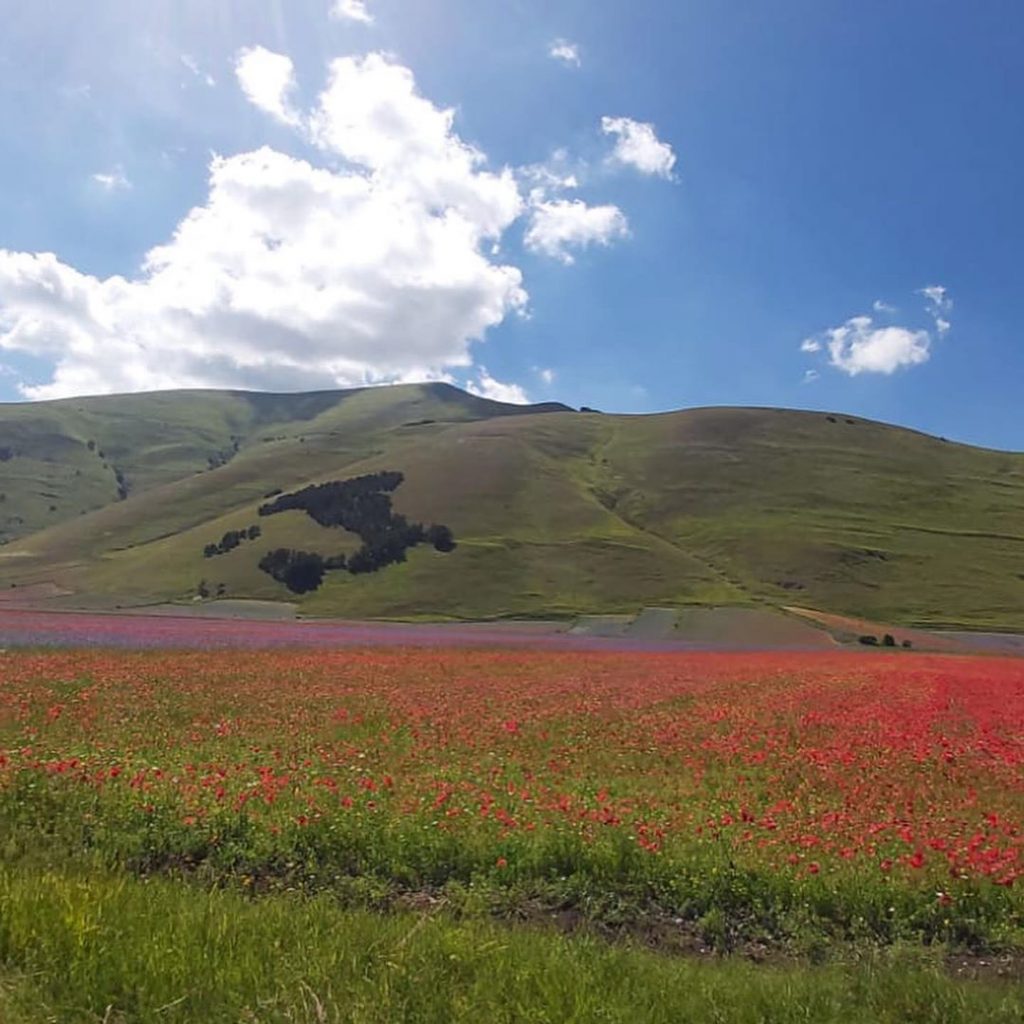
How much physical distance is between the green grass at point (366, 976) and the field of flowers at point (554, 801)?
159cm

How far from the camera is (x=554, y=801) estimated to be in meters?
12.8

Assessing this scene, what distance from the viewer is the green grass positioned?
5.77 metres

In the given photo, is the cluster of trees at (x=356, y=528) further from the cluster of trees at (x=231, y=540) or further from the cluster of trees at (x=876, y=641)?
the cluster of trees at (x=876, y=641)

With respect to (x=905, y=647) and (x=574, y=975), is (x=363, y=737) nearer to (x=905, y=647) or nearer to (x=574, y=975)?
(x=574, y=975)

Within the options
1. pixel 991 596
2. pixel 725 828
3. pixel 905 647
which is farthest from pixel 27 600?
pixel 991 596

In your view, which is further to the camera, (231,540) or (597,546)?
(231,540)

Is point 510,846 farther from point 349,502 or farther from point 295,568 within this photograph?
point 349,502

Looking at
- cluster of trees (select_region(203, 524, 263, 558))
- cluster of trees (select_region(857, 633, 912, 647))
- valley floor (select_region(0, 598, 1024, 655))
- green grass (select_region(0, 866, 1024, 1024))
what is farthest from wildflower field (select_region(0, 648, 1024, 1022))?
cluster of trees (select_region(203, 524, 263, 558))

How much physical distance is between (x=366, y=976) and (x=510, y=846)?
4204 mm

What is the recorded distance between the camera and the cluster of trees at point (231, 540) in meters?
136

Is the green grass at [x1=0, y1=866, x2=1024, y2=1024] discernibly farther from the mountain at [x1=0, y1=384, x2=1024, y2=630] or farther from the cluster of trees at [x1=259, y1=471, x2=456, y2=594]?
the cluster of trees at [x1=259, y1=471, x2=456, y2=594]

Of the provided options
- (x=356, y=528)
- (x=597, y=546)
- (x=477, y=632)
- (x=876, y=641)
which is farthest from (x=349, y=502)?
(x=876, y=641)

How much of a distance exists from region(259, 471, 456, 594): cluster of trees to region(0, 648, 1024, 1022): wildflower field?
349 ft

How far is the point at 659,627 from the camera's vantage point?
8438 cm
